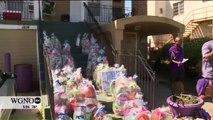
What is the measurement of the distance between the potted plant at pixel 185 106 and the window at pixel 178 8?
1933cm

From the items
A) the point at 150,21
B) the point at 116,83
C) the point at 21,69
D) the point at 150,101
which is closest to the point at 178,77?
the point at 150,101

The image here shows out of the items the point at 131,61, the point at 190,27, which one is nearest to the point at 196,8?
the point at 190,27

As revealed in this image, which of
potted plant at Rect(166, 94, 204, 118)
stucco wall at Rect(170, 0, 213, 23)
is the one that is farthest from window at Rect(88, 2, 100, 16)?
potted plant at Rect(166, 94, 204, 118)

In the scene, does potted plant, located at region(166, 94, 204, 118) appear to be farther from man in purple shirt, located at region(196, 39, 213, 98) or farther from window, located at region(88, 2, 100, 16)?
window, located at region(88, 2, 100, 16)

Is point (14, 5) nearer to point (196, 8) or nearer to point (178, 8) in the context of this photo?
point (196, 8)

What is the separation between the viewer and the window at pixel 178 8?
23844 mm

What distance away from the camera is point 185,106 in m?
5.22

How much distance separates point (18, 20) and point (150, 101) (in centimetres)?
521

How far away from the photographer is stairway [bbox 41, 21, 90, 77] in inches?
377

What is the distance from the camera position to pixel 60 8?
13.8 meters

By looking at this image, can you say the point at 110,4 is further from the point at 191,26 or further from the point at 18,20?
the point at 191,26

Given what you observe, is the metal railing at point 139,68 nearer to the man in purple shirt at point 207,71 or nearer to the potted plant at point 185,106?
the potted plant at point 185,106

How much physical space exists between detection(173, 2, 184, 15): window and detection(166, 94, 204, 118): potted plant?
19.3 metres

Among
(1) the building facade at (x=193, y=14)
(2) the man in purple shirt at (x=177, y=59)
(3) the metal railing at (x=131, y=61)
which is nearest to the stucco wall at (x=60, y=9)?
(3) the metal railing at (x=131, y=61)
